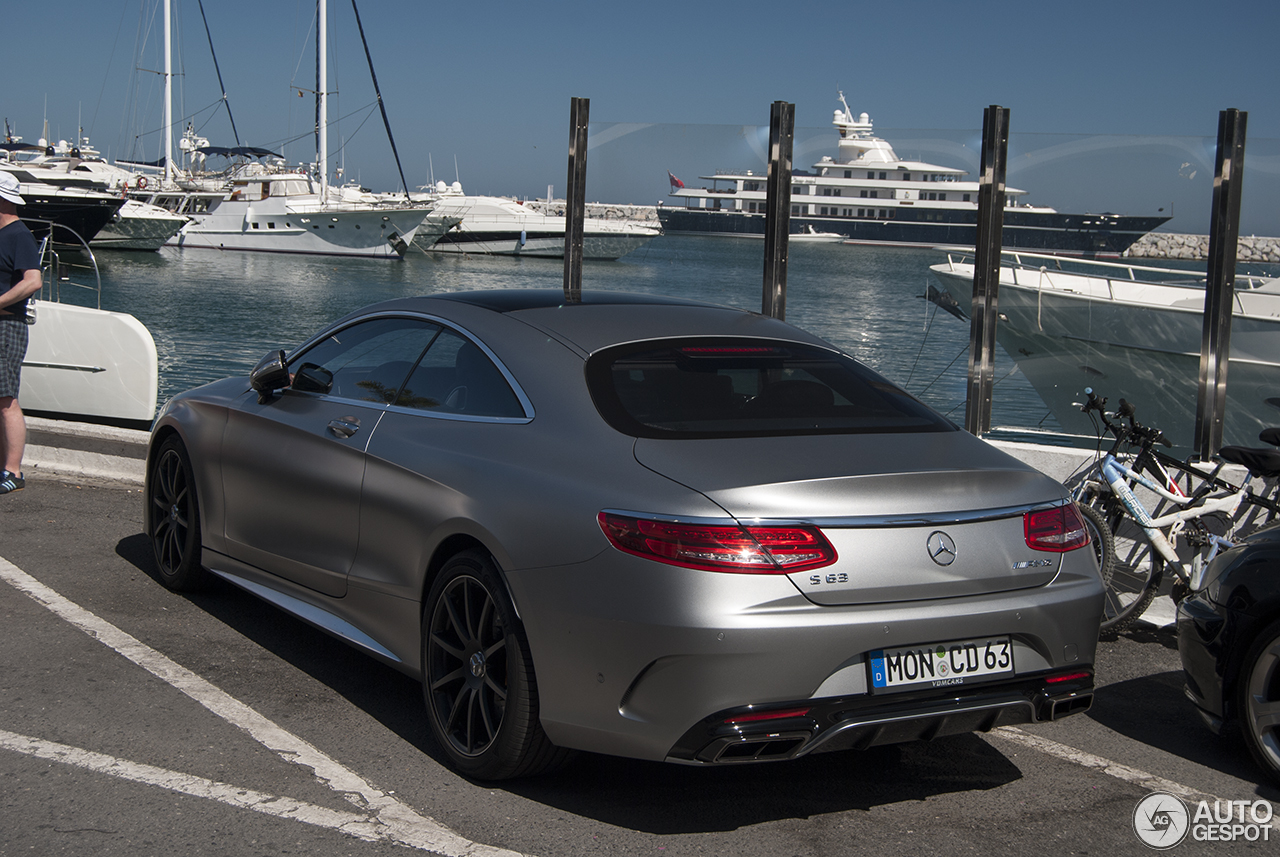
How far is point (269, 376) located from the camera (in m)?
4.76

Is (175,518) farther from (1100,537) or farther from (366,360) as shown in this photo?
(1100,537)

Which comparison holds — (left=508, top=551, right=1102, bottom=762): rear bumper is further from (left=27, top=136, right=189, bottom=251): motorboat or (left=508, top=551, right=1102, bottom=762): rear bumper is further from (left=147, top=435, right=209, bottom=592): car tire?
(left=27, top=136, right=189, bottom=251): motorboat

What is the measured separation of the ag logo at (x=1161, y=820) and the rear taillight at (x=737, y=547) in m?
1.29

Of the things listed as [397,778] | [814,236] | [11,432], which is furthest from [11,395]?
[814,236]

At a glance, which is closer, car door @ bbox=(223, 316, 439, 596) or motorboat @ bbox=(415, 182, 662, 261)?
car door @ bbox=(223, 316, 439, 596)

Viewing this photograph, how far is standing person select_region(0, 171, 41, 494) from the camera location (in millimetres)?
7305

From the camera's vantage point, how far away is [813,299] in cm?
848

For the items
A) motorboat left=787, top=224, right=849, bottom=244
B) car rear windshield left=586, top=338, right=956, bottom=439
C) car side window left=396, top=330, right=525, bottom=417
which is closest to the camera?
car rear windshield left=586, top=338, right=956, bottom=439

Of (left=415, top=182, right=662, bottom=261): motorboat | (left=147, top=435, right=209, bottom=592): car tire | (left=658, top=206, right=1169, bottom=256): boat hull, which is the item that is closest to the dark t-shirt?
(left=147, top=435, right=209, bottom=592): car tire

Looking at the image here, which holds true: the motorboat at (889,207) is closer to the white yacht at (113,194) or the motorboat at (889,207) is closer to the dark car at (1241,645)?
the dark car at (1241,645)

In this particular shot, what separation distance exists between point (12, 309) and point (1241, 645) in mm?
7023

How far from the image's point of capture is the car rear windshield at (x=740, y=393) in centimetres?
348

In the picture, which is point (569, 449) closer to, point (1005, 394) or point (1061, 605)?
point (1061, 605)

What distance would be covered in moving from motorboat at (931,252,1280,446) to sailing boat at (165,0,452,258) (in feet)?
180
